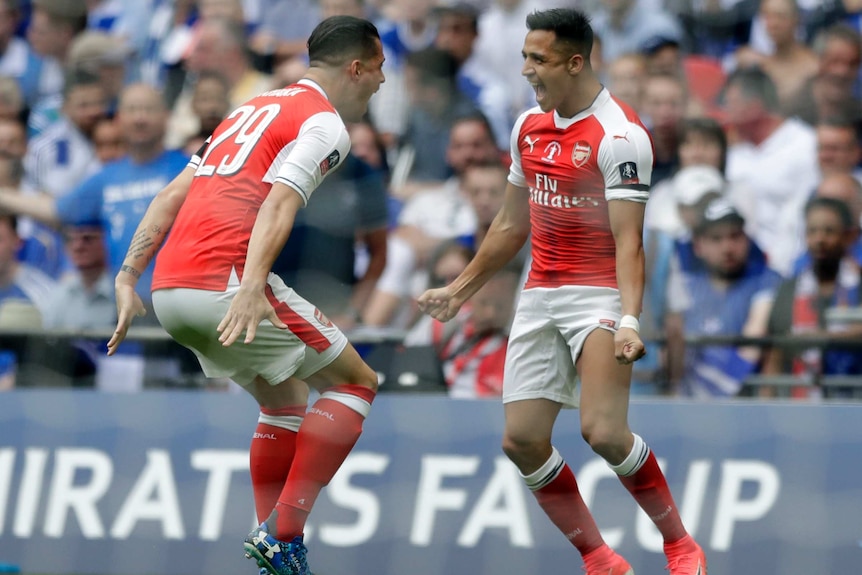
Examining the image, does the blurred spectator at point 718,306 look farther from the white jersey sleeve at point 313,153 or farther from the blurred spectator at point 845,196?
the white jersey sleeve at point 313,153

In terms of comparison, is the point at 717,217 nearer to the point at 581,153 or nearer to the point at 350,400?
the point at 581,153

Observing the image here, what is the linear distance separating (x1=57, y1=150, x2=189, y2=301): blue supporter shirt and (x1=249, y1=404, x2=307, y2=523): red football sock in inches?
83.7

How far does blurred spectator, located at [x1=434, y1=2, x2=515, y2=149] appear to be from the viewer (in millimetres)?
7230

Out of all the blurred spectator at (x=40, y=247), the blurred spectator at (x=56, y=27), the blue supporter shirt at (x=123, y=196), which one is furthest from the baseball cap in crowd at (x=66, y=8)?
the blue supporter shirt at (x=123, y=196)

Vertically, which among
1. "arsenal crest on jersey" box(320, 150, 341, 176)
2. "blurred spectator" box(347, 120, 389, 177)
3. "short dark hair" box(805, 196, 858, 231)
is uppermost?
"arsenal crest on jersey" box(320, 150, 341, 176)

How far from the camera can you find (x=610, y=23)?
7398 mm

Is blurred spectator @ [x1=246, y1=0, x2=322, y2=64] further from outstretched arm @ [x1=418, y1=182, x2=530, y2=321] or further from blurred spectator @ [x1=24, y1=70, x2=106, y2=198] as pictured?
outstretched arm @ [x1=418, y1=182, x2=530, y2=321]

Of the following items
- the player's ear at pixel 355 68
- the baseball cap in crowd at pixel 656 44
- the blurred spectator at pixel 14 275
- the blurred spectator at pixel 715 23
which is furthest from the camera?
the blurred spectator at pixel 715 23

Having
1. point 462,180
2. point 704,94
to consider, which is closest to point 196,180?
point 462,180

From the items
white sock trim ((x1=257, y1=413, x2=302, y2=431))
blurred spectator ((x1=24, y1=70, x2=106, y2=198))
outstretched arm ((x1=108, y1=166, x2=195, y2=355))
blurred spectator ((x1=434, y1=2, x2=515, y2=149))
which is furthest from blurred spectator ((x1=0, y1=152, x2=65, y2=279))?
white sock trim ((x1=257, y1=413, x2=302, y2=431))

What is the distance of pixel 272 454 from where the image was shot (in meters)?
4.71

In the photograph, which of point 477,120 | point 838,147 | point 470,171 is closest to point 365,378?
point 470,171

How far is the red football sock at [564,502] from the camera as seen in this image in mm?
4719

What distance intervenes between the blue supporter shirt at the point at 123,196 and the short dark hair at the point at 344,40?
2.17 meters
